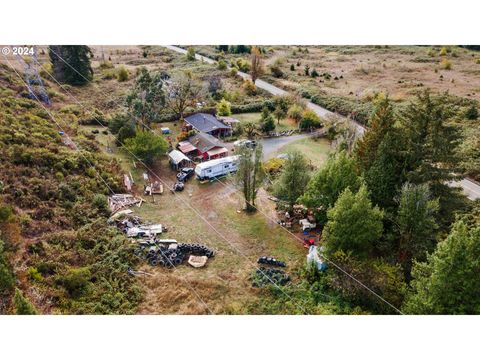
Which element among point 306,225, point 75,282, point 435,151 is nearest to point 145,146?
point 75,282

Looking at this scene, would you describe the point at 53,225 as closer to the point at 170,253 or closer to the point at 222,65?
the point at 170,253

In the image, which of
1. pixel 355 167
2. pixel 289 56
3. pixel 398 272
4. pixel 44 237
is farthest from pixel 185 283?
pixel 289 56

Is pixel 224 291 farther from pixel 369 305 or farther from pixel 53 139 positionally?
pixel 53 139

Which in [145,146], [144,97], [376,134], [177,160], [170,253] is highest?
[376,134]

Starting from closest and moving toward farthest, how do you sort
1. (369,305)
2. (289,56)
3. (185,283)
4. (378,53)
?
Result: (369,305) < (185,283) < (378,53) < (289,56)

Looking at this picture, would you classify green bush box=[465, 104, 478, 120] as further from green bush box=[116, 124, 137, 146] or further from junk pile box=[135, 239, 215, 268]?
green bush box=[116, 124, 137, 146]
